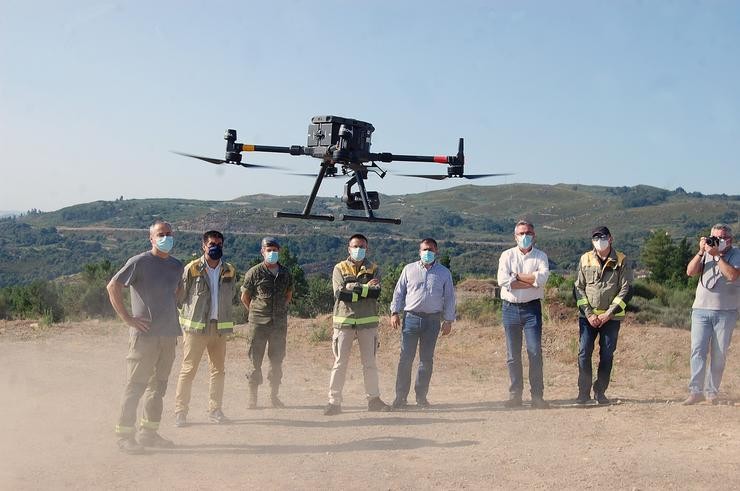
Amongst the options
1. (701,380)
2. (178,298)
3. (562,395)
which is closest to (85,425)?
(178,298)

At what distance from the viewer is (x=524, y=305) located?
32.3ft

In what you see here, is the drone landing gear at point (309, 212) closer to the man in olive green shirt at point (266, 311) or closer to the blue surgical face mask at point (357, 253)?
the man in olive green shirt at point (266, 311)

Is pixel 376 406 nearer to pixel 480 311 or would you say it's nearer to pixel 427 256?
pixel 427 256

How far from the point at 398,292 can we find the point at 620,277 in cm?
262

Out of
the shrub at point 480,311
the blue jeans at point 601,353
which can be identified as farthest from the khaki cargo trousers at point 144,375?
the shrub at point 480,311

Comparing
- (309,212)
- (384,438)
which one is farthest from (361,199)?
(384,438)

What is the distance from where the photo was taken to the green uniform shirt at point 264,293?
394 inches

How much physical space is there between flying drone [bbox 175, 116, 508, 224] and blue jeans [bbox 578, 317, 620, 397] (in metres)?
2.26

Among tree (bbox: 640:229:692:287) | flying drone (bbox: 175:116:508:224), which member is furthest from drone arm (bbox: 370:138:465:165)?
tree (bbox: 640:229:692:287)

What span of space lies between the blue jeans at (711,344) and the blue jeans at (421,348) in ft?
9.79

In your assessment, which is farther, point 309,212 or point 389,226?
point 389,226

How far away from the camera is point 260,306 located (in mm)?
10031

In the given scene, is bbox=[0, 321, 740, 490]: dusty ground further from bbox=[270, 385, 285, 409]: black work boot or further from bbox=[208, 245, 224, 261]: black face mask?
bbox=[208, 245, 224, 261]: black face mask

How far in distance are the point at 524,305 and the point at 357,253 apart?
6.77ft
